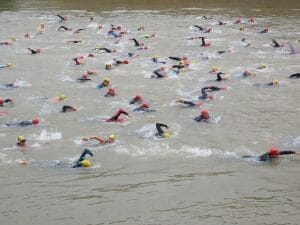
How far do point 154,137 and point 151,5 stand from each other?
39.4 meters

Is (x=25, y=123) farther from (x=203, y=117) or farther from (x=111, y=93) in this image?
(x=203, y=117)

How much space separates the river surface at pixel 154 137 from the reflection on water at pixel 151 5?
534 inches

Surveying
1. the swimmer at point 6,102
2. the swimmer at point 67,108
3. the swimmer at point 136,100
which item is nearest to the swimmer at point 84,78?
the swimmer at point 6,102

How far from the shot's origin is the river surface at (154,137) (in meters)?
15.6

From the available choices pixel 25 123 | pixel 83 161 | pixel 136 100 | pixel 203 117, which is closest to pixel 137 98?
pixel 136 100

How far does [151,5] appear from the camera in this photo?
58.0m

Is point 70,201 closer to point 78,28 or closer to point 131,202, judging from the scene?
point 131,202

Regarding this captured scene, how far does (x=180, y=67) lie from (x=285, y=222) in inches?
678

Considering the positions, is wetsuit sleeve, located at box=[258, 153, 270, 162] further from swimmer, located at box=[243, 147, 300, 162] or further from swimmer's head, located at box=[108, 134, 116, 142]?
swimmer's head, located at box=[108, 134, 116, 142]

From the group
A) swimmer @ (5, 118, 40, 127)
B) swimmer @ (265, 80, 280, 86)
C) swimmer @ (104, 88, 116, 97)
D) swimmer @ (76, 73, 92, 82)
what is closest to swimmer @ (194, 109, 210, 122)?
swimmer @ (104, 88, 116, 97)

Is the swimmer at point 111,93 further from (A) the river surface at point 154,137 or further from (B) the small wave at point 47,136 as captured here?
(B) the small wave at point 47,136

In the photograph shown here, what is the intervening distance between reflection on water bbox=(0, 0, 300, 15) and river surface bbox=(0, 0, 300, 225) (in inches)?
534

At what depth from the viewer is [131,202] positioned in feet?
52.3

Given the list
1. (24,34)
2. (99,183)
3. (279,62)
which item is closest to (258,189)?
(99,183)
